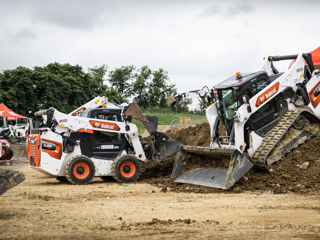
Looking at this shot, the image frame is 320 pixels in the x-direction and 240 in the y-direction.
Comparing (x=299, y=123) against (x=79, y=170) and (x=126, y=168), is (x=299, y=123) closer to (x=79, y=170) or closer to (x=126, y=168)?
(x=126, y=168)

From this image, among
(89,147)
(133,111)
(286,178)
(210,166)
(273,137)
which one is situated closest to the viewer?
(286,178)

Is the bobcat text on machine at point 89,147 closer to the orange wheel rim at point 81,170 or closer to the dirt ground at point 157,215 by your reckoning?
the orange wheel rim at point 81,170

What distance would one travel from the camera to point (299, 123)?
12.8 meters

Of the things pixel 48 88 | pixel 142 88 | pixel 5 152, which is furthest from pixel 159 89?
pixel 5 152

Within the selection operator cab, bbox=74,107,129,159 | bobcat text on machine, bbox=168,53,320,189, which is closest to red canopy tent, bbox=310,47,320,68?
bobcat text on machine, bbox=168,53,320,189

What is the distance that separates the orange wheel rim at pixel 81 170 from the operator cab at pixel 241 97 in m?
3.97

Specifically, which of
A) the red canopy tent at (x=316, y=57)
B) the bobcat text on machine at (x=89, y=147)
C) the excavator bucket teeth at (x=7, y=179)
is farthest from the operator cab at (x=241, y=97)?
the excavator bucket teeth at (x=7, y=179)

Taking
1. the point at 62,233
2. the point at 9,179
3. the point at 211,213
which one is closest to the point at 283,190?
the point at 211,213

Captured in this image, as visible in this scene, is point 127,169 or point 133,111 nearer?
point 127,169

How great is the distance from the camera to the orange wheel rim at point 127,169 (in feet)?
43.9

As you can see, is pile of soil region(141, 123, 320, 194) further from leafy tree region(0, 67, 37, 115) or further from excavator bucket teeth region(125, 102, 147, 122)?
leafy tree region(0, 67, 37, 115)

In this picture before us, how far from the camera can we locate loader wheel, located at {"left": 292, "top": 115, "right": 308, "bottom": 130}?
12697mm

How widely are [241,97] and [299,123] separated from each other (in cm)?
187

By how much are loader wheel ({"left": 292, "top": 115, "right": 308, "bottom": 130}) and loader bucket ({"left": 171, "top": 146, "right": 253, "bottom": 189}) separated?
2.52 m
